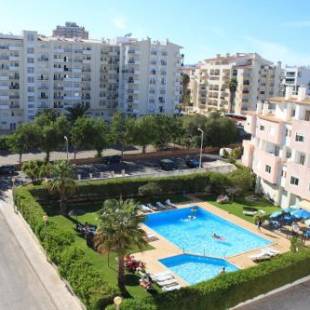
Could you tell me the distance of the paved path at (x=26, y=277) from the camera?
32.4 metres

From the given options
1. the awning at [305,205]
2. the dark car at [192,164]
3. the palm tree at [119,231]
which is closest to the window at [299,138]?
the awning at [305,205]

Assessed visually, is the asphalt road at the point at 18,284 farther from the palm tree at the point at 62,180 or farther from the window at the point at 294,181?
the window at the point at 294,181

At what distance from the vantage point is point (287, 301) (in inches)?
1345

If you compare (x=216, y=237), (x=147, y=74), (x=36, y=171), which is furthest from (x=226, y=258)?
(x=147, y=74)

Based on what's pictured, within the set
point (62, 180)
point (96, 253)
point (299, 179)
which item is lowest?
point (96, 253)

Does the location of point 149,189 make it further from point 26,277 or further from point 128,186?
point 26,277

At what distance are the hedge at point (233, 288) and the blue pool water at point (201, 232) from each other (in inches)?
370

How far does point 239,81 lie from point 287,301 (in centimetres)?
10667

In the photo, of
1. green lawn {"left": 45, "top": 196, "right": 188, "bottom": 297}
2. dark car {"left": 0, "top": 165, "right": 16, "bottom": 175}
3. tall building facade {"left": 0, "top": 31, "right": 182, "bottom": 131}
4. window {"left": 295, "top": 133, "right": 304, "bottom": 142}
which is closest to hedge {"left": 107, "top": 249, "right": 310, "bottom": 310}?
green lawn {"left": 45, "top": 196, "right": 188, "bottom": 297}

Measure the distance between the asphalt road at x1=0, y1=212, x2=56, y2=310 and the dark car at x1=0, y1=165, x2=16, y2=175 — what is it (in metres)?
24.4

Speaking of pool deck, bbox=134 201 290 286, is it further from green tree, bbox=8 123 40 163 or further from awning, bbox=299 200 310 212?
green tree, bbox=8 123 40 163

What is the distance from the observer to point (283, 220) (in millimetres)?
52531

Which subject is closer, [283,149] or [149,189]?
[149,189]

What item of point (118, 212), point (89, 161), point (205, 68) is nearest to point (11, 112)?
point (89, 161)
